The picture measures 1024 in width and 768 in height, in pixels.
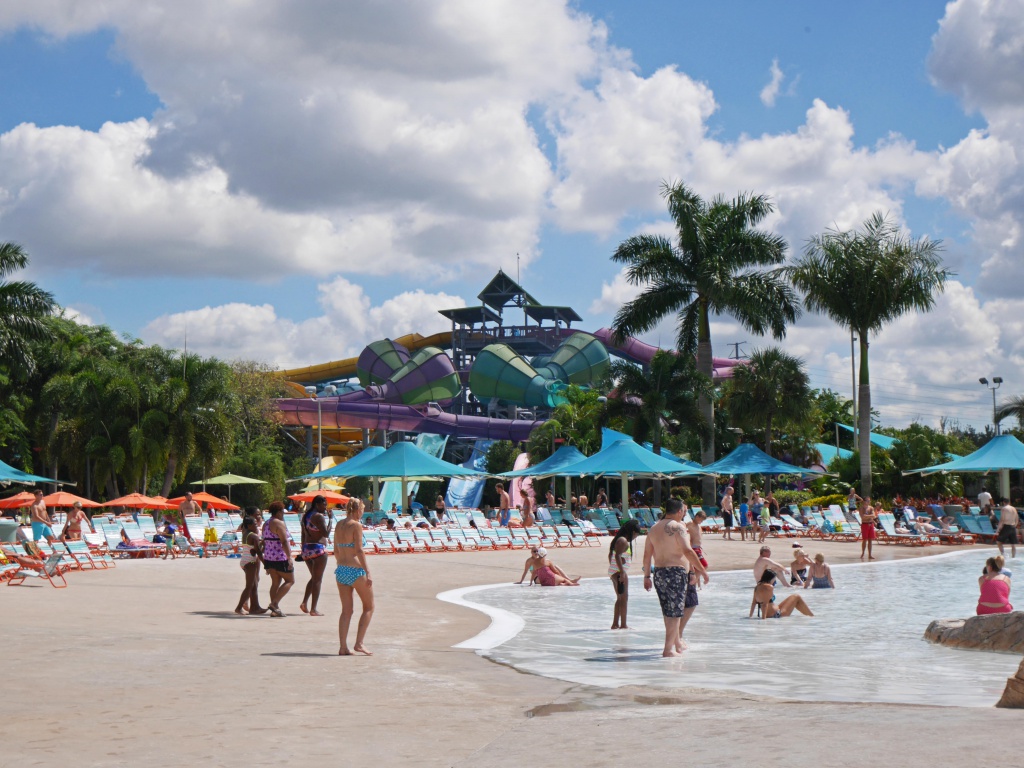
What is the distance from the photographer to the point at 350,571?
9586mm

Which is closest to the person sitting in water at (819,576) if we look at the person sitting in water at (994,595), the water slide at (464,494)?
the person sitting in water at (994,595)

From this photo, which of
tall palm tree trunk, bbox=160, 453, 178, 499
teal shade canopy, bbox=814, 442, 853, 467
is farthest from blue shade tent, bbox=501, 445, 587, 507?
teal shade canopy, bbox=814, 442, 853, 467

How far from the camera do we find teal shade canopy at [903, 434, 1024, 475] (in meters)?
31.0

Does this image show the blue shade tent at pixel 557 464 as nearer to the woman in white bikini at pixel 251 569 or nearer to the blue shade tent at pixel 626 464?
the blue shade tent at pixel 626 464

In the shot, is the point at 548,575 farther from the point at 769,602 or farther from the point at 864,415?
the point at 864,415

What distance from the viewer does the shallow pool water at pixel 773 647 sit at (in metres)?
8.83

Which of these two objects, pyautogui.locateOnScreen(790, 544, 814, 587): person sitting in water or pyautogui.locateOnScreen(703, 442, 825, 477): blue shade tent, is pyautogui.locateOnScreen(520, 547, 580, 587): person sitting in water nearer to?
pyautogui.locateOnScreen(790, 544, 814, 587): person sitting in water

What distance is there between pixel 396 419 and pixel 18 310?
22.6 metres

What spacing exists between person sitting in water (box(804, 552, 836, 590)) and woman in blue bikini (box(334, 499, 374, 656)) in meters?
10.5

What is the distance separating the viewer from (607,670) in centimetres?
950

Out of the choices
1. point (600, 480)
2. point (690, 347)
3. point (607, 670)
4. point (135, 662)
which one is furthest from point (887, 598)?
point (600, 480)

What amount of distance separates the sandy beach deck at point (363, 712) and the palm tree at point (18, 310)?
80.4ft

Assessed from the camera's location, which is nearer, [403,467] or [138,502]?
[138,502]

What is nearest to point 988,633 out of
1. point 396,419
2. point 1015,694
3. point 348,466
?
point 1015,694
